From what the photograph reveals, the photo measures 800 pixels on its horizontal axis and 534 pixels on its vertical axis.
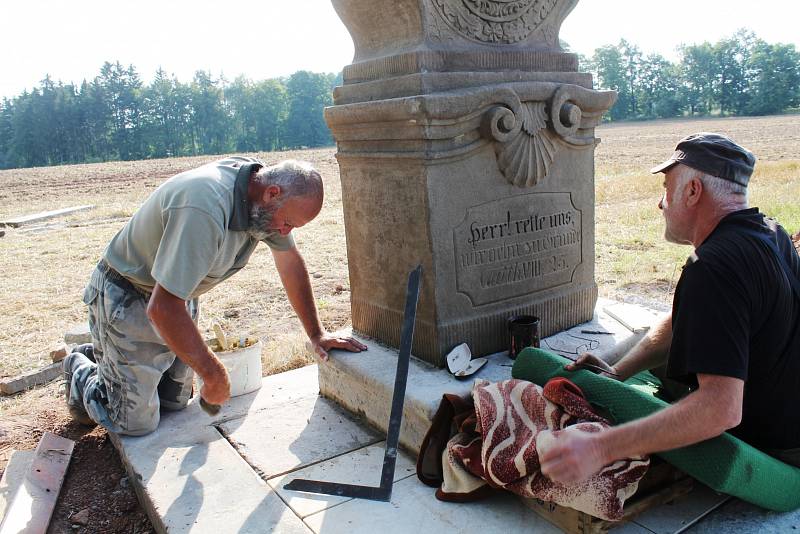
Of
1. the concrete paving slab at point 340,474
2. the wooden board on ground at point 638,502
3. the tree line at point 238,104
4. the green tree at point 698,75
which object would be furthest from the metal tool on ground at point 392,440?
the green tree at point 698,75

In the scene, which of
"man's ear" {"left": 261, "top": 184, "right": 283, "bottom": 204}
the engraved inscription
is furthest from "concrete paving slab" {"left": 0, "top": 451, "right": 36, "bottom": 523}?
the engraved inscription

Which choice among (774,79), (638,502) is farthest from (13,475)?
(774,79)

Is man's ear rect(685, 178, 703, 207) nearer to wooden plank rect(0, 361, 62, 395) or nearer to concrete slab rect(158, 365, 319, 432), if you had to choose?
concrete slab rect(158, 365, 319, 432)

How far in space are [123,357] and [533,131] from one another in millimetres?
2440

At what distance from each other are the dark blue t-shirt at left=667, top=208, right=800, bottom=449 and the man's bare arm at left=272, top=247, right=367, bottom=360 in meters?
1.88

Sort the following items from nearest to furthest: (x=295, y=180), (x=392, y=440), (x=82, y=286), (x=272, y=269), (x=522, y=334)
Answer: (x=392, y=440) < (x=295, y=180) < (x=522, y=334) < (x=82, y=286) < (x=272, y=269)

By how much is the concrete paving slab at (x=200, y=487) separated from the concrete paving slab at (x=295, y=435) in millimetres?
86

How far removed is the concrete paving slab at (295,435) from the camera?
9.91ft

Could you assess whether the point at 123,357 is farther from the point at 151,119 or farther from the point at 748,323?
the point at 151,119

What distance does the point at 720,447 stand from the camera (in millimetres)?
2051

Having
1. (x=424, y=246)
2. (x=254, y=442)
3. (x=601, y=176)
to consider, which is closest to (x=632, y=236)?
(x=424, y=246)

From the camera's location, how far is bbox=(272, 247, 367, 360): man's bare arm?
357cm

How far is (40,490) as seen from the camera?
120 inches

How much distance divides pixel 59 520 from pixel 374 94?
8.24ft
